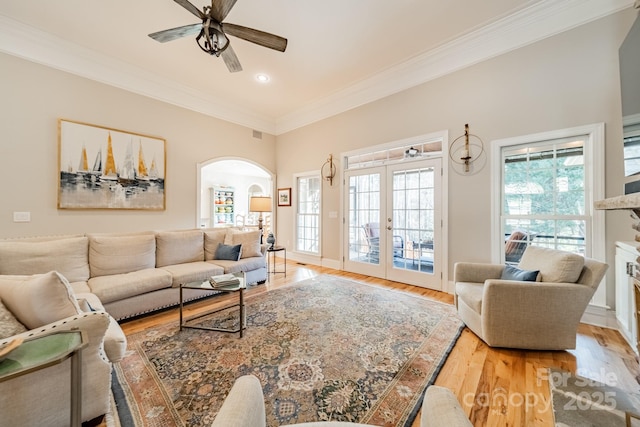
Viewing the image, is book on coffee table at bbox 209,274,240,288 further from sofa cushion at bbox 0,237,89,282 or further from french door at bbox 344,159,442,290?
french door at bbox 344,159,442,290

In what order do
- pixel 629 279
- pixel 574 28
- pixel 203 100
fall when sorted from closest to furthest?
pixel 629 279 < pixel 574 28 < pixel 203 100

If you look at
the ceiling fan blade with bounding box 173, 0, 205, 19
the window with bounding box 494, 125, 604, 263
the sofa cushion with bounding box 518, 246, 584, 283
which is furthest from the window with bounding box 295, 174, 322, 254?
the sofa cushion with bounding box 518, 246, 584, 283

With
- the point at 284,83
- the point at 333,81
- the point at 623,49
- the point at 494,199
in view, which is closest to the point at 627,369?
the point at 494,199

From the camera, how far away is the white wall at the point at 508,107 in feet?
7.86

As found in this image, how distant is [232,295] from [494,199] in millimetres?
3768

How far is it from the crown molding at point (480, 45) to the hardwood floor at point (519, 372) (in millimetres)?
3268

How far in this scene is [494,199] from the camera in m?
3.07

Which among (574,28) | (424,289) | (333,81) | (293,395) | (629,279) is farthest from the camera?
(333,81)

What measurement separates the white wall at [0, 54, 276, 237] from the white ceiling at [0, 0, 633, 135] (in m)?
0.23

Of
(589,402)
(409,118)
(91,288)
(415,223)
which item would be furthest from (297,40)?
(589,402)

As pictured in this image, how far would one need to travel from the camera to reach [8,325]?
118 cm

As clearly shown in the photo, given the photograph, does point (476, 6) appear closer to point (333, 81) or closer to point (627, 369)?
point (333, 81)

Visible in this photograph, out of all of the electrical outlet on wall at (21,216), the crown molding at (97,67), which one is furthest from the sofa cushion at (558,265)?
the electrical outlet on wall at (21,216)

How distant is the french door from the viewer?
3.65 m
